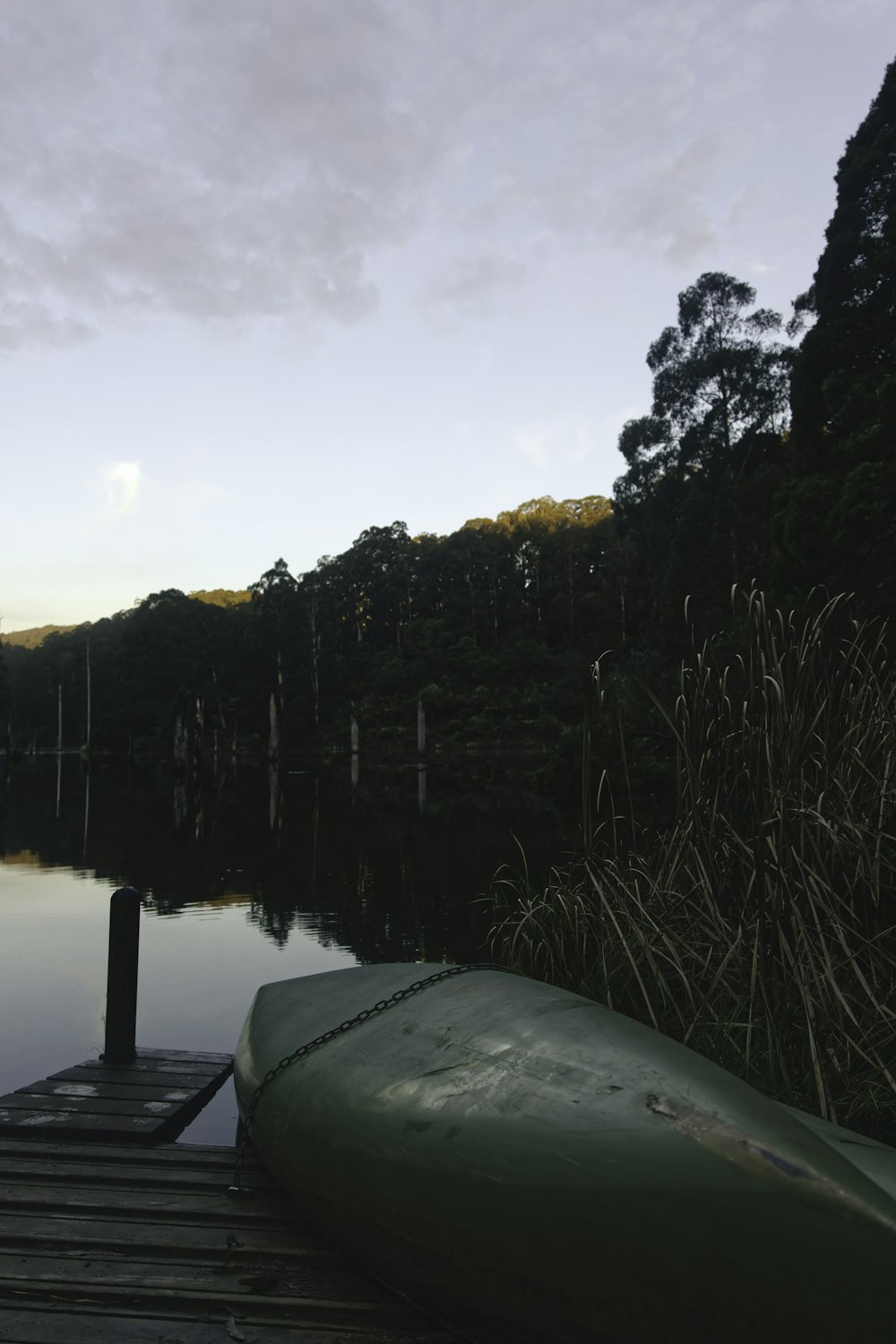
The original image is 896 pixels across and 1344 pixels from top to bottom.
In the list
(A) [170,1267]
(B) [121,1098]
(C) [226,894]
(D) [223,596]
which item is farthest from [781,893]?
(D) [223,596]

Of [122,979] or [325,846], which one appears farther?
[325,846]

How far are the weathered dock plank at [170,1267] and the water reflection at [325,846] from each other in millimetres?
4938

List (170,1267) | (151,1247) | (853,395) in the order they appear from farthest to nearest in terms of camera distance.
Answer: (853,395), (151,1247), (170,1267)

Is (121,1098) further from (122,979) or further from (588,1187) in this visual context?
(588,1187)

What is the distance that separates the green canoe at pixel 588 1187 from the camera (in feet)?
6.01

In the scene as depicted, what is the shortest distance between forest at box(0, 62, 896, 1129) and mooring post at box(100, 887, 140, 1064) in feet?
7.11

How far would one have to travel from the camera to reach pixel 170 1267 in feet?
8.38

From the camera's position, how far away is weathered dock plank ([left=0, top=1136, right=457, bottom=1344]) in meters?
2.26

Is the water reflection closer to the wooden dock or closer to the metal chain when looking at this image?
the wooden dock

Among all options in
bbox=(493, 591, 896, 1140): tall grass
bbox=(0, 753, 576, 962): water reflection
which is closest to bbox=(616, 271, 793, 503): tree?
bbox=(0, 753, 576, 962): water reflection

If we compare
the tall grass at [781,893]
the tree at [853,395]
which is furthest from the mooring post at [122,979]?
the tree at [853,395]

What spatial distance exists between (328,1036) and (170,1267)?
866mm

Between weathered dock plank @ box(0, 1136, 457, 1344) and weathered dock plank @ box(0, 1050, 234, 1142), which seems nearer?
weathered dock plank @ box(0, 1136, 457, 1344)

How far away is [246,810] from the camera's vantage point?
22344 mm
